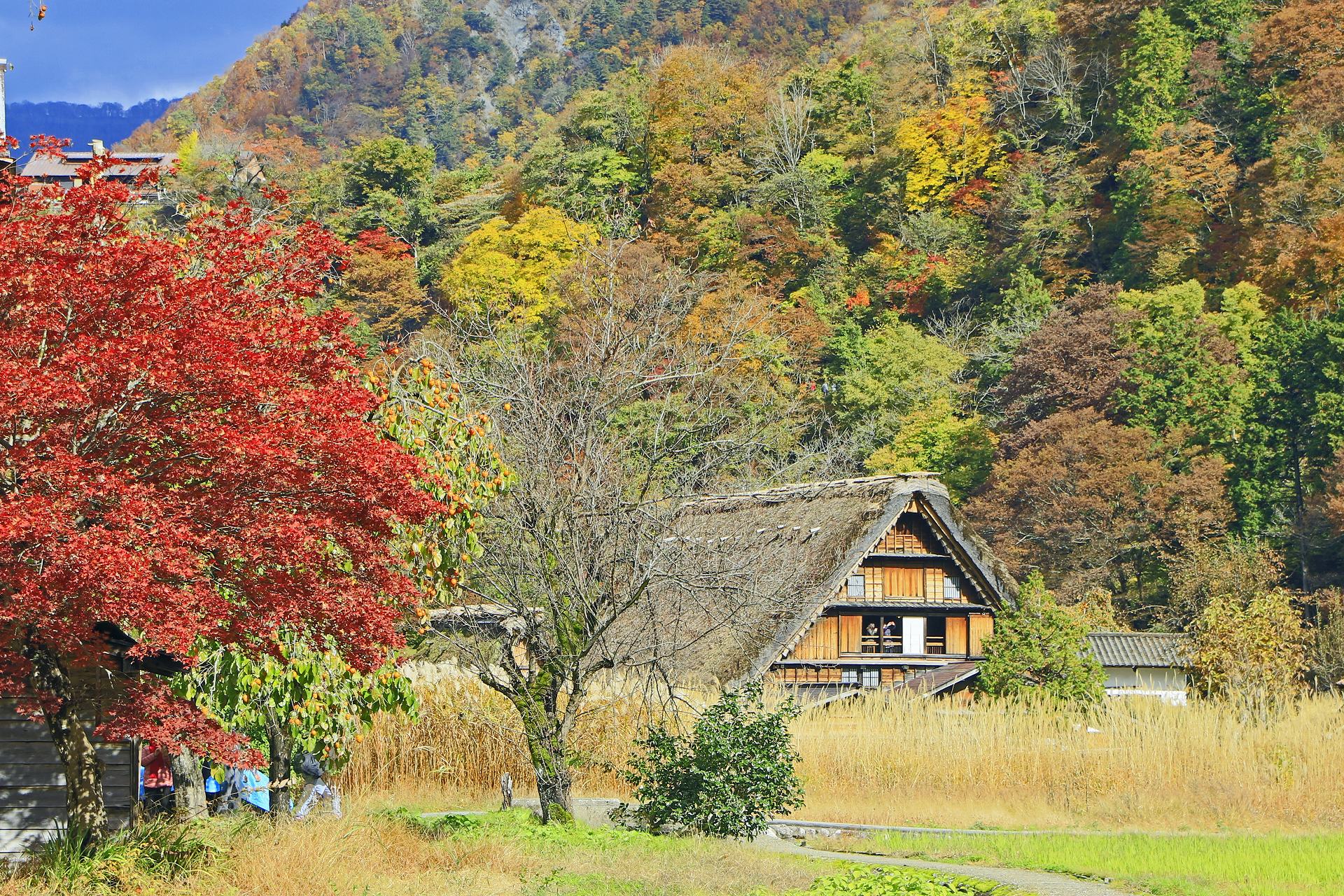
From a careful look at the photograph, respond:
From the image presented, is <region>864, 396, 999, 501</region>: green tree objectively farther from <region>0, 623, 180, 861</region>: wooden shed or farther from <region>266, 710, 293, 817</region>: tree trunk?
<region>0, 623, 180, 861</region>: wooden shed

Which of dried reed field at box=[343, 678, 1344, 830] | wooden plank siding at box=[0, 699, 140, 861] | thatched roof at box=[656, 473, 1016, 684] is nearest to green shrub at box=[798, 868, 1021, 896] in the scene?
dried reed field at box=[343, 678, 1344, 830]

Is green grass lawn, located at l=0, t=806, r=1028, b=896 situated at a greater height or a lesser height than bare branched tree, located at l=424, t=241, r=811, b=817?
lesser

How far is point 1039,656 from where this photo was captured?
2517 cm

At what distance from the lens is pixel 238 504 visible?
11.0 m

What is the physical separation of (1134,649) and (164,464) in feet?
108

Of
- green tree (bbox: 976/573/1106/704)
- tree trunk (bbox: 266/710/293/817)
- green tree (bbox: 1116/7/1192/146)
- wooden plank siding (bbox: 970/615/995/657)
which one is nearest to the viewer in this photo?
tree trunk (bbox: 266/710/293/817)

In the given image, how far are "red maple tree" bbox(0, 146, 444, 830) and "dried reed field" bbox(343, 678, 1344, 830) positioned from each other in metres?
7.88

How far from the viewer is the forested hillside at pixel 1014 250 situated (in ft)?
149

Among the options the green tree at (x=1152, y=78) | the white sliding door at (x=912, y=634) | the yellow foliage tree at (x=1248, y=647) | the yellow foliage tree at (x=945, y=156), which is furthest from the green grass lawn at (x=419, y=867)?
the yellow foliage tree at (x=945, y=156)

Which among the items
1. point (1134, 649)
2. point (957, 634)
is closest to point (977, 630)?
point (957, 634)

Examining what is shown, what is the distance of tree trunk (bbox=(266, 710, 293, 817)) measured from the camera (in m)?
15.2

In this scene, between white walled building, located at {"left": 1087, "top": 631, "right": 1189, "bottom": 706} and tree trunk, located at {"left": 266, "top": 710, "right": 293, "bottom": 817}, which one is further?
white walled building, located at {"left": 1087, "top": 631, "right": 1189, "bottom": 706}

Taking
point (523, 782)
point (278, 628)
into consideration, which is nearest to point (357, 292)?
point (523, 782)

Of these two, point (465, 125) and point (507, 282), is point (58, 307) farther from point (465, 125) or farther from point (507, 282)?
point (465, 125)
